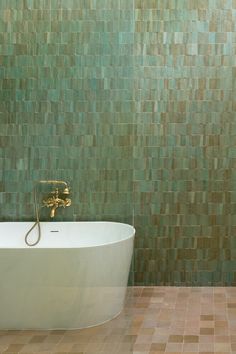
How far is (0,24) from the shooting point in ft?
5.74

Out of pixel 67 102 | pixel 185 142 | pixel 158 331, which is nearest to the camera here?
pixel 67 102

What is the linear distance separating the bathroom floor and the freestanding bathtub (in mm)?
50

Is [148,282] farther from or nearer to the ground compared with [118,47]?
nearer to the ground

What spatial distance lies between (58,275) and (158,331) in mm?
1884

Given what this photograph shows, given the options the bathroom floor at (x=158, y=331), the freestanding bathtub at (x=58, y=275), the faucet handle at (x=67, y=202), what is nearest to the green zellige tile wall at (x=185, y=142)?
the bathroom floor at (x=158, y=331)

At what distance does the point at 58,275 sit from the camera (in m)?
1.98

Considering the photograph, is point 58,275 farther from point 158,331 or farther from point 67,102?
point 158,331

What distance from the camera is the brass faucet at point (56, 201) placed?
194cm

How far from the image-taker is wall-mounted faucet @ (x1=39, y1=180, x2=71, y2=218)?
194cm

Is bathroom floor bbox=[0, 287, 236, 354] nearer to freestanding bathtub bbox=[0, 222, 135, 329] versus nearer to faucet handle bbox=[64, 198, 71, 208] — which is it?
freestanding bathtub bbox=[0, 222, 135, 329]

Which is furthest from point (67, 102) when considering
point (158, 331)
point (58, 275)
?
point (158, 331)

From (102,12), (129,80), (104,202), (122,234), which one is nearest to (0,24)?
(102,12)

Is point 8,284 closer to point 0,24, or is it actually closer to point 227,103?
point 0,24

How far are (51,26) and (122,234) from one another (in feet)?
3.09
